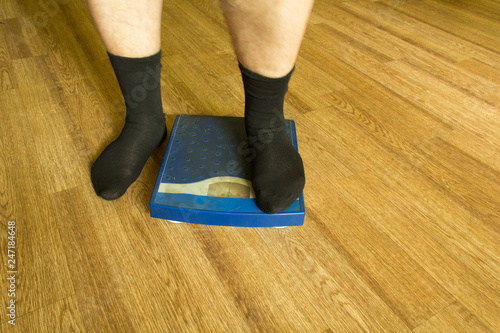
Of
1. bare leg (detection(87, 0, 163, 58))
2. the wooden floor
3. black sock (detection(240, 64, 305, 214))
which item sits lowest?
the wooden floor

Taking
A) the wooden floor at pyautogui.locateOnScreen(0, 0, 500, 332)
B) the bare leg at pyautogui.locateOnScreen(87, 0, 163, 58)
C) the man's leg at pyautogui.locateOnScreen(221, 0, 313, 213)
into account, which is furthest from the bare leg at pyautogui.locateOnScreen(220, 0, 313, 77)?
the wooden floor at pyautogui.locateOnScreen(0, 0, 500, 332)

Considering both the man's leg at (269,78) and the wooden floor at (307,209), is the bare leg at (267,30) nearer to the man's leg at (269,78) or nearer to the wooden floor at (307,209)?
the man's leg at (269,78)

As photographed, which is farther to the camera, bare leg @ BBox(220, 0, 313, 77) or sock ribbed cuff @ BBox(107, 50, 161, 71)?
sock ribbed cuff @ BBox(107, 50, 161, 71)

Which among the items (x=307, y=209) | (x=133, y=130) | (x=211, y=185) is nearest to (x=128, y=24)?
(x=133, y=130)

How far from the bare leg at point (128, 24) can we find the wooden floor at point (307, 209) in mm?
238

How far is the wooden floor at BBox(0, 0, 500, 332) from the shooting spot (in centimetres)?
50

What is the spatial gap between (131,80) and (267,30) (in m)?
0.30

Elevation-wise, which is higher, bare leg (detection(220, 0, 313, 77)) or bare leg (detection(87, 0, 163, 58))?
bare leg (detection(220, 0, 313, 77))

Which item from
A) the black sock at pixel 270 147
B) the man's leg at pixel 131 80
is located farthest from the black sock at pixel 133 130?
the black sock at pixel 270 147

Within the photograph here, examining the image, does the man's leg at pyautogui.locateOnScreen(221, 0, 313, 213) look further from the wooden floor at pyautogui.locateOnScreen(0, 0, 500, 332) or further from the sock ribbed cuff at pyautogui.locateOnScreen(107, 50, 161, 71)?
the sock ribbed cuff at pyautogui.locateOnScreen(107, 50, 161, 71)

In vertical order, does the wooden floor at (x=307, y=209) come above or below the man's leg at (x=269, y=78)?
below

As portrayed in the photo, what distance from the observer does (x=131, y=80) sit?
66 cm

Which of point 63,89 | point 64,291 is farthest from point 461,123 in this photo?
point 63,89

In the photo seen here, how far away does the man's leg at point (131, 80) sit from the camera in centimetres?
60
